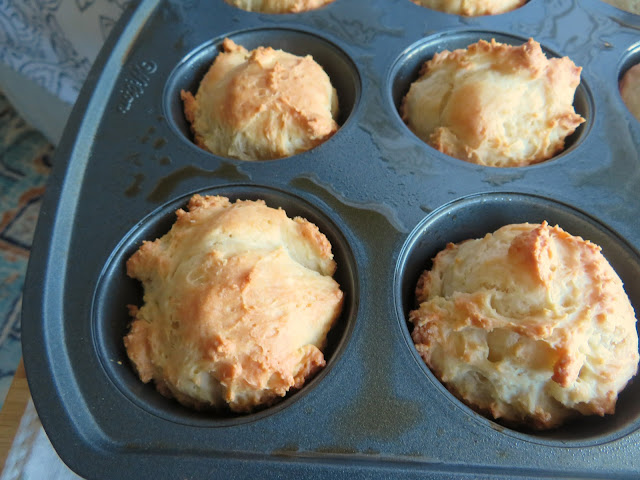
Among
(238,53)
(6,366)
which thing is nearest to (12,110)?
(6,366)

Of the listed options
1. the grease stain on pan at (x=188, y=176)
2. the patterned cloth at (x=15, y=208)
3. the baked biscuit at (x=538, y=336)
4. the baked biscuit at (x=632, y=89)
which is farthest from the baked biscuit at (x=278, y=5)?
the patterned cloth at (x=15, y=208)

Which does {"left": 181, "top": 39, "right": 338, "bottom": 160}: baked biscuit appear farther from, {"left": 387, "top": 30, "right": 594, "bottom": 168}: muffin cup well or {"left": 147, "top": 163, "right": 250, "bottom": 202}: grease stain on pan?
{"left": 387, "top": 30, "right": 594, "bottom": 168}: muffin cup well

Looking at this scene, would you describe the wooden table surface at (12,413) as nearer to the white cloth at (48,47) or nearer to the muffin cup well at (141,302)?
the muffin cup well at (141,302)

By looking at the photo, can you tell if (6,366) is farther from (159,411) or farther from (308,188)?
(308,188)

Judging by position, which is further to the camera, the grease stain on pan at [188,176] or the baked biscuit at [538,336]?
the grease stain on pan at [188,176]

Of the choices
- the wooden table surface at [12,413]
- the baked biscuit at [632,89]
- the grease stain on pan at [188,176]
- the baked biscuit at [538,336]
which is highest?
the grease stain on pan at [188,176]

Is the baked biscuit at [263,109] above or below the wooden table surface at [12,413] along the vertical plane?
above

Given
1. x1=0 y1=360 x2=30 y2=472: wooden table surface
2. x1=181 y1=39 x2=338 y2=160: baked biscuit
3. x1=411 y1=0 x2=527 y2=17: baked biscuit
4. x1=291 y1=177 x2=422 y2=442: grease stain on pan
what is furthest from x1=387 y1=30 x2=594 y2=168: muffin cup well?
x1=0 y1=360 x2=30 y2=472: wooden table surface
